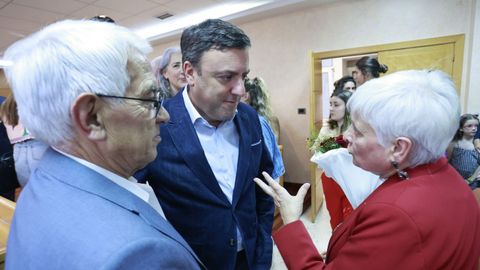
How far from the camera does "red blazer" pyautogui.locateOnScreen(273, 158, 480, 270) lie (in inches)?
25.7

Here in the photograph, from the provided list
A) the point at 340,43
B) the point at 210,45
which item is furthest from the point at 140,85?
the point at 340,43

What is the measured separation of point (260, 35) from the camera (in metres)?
4.70

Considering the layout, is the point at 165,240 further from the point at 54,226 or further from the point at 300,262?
Answer: the point at 300,262

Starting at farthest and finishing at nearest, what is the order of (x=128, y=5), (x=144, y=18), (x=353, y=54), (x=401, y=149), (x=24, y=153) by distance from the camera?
(x=144, y=18) → (x=128, y=5) → (x=353, y=54) → (x=24, y=153) → (x=401, y=149)

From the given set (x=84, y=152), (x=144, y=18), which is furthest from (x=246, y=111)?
(x=144, y=18)

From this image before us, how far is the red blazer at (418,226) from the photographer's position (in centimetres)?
65

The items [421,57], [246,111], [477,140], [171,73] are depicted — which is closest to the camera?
[246,111]

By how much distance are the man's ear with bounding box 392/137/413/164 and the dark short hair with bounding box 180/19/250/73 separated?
0.68 meters

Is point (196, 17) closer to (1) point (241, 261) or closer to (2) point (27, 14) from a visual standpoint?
(2) point (27, 14)

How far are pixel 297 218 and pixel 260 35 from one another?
4303 mm

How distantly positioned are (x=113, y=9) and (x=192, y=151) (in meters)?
4.20

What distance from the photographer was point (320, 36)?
412cm

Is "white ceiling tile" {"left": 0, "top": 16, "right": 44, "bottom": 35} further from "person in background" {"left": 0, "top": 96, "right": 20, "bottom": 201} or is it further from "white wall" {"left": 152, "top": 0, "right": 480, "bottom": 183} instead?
"person in background" {"left": 0, "top": 96, "right": 20, "bottom": 201}

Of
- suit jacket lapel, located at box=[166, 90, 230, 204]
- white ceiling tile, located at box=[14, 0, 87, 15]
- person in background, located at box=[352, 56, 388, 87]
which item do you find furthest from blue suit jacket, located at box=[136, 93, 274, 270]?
white ceiling tile, located at box=[14, 0, 87, 15]
